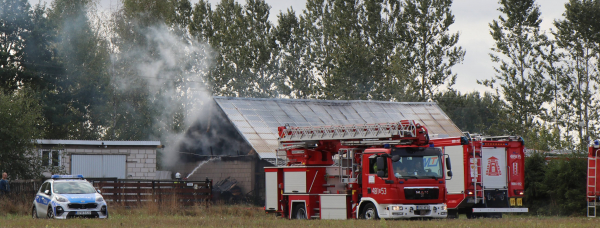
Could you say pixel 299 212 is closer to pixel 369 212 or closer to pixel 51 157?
pixel 369 212

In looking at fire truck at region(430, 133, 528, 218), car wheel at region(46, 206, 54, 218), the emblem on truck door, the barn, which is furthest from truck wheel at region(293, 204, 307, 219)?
the barn

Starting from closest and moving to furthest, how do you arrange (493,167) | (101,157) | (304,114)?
1. (493,167)
2. (101,157)
3. (304,114)

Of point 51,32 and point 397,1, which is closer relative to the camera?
point 51,32

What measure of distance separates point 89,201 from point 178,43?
34597 millimetres

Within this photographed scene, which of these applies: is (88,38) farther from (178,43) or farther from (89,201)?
(89,201)

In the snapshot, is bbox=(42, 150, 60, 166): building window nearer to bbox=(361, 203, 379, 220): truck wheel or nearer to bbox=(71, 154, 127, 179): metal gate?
bbox=(71, 154, 127, 179): metal gate

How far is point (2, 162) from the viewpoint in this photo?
90.6 feet

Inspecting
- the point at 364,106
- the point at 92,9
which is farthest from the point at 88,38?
the point at 364,106

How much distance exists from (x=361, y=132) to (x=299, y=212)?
3.63 meters

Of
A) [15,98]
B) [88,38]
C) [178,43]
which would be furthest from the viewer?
[178,43]

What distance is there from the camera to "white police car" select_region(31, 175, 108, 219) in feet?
66.4

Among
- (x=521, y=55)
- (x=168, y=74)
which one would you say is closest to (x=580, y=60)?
(x=521, y=55)

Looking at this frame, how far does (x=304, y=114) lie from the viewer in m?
36.9

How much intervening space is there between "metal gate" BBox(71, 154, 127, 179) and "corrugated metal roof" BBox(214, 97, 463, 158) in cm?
578
